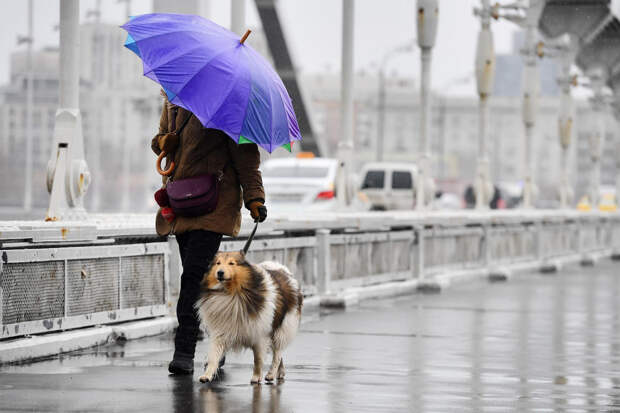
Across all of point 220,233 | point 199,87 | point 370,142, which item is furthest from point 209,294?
point 370,142

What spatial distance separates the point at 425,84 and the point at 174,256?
13168mm

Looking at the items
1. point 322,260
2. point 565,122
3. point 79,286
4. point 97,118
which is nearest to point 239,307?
point 79,286

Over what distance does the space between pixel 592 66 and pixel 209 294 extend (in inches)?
1656

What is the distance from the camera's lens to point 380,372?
1005 centimetres

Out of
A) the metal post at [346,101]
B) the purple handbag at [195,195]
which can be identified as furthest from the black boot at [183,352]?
the metal post at [346,101]

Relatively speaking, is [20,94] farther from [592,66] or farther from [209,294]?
[209,294]

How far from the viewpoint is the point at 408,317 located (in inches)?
619

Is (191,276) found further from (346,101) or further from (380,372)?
(346,101)

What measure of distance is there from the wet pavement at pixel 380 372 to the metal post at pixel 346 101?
22.9 feet

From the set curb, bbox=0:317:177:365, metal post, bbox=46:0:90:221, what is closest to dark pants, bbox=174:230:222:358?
curb, bbox=0:317:177:365

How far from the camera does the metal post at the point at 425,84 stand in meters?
24.8

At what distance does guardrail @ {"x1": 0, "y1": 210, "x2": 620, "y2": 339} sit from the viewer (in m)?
10.4

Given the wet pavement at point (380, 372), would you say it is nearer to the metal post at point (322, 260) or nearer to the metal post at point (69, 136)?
the metal post at point (322, 260)

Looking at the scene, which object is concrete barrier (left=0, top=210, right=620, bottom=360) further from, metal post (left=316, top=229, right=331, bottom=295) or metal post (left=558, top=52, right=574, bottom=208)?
metal post (left=558, top=52, right=574, bottom=208)
